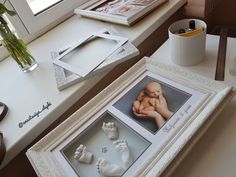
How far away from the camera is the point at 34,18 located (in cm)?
92

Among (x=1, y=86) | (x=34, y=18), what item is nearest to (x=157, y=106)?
(x=1, y=86)

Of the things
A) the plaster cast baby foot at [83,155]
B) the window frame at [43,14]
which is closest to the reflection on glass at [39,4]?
the window frame at [43,14]

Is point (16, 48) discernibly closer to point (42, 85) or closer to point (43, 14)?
point (42, 85)

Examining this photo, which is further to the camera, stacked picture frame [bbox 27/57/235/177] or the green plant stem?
the green plant stem

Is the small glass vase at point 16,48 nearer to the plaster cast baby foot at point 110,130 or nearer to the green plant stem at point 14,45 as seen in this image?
the green plant stem at point 14,45

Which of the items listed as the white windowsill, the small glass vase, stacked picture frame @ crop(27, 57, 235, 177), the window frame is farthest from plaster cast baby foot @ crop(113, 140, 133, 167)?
the window frame

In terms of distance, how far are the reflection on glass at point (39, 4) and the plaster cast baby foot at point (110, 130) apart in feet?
2.08

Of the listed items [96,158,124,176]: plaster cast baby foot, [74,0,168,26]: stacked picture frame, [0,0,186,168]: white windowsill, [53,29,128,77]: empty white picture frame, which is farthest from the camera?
[74,0,168,26]: stacked picture frame

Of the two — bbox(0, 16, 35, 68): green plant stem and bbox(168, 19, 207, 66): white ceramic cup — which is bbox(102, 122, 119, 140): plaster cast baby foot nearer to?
bbox(168, 19, 207, 66): white ceramic cup

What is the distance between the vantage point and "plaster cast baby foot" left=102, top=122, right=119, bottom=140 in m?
0.48

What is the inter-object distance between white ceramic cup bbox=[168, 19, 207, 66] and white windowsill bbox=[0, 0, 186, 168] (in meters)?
0.16

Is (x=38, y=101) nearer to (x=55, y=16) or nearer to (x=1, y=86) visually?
(x=1, y=86)

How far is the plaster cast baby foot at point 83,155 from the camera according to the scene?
453mm

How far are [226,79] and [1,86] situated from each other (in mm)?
639
